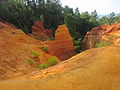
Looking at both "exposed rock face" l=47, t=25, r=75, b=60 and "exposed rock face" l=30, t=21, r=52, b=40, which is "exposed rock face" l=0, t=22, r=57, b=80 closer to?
"exposed rock face" l=47, t=25, r=75, b=60

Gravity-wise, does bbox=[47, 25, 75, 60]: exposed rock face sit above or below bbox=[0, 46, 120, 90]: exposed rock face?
below

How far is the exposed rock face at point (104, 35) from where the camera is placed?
1652 cm

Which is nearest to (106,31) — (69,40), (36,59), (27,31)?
(69,40)

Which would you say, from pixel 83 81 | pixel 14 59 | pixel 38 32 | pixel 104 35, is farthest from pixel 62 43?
pixel 83 81

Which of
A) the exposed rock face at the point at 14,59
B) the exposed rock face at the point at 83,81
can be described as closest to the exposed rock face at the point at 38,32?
the exposed rock face at the point at 14,59

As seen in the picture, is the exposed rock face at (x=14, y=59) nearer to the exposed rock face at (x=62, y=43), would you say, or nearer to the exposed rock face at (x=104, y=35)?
the exposed rock face at (x=62, y=43)

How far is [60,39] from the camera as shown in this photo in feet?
59.5

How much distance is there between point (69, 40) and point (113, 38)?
3966 mm

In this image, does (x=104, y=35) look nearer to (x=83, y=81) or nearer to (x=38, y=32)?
(x=38, y=32)

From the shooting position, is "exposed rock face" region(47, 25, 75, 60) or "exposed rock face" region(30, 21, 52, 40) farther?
"exposed rock face" region(30, 21, 52, 40)

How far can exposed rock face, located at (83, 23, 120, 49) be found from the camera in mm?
16516

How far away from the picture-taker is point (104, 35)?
18.3m

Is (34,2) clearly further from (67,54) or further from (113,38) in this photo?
(113,38)

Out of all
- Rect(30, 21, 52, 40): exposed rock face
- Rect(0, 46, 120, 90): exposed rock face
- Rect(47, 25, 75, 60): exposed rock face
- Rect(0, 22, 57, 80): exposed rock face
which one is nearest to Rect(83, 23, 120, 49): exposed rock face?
Rect(47, 25, 75, 60): exposed rock face
